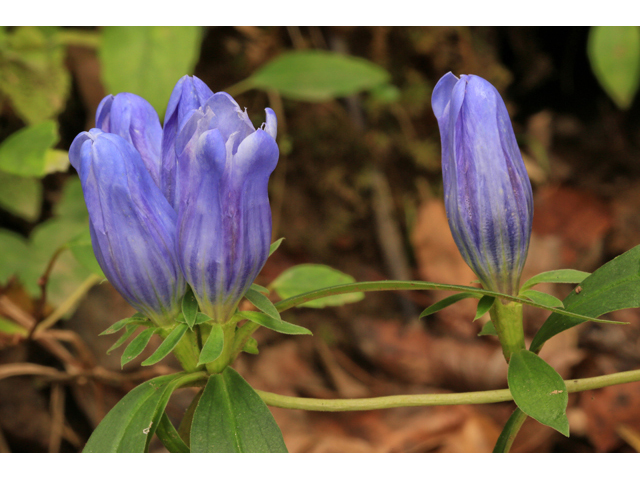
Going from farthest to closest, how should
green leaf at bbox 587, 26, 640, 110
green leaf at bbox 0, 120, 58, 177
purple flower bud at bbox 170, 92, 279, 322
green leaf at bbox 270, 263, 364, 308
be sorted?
green leaf at bbox 587, 26, 640, 110, green leaf at bbox 0, 120, 58, 177, green leaf at bbox 270, 263, 364, 308, purple flower bud at bbox 170, 92, 279, 322

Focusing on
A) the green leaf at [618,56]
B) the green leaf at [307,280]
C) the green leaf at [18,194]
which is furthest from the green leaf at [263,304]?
the green leaf at [618,56]

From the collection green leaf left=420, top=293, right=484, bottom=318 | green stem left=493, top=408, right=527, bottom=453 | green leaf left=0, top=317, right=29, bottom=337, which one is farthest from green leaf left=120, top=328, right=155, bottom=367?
green leaf left=0, top=317, right=29, bottom=337

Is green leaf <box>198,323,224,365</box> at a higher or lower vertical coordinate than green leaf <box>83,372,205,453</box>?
higher

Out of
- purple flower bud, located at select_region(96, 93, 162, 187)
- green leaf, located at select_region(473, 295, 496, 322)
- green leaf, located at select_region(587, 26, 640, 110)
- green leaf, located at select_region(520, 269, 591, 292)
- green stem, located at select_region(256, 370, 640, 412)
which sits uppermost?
green leaf, located at select_region(587, 26, 640, 110)

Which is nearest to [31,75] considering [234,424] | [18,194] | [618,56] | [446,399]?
[18,194]

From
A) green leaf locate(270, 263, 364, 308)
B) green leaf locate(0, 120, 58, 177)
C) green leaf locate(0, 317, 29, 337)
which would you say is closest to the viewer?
green leaf locate(270, 263, 364, 308)

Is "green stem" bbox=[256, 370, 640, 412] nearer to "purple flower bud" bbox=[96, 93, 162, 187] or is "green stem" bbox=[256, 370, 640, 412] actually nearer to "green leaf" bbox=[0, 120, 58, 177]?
"purple flower bud" bbox=[96, 93, 162, 187]

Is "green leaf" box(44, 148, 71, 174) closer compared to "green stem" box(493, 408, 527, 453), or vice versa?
"green stem" box(493, 408, 527, 453)
